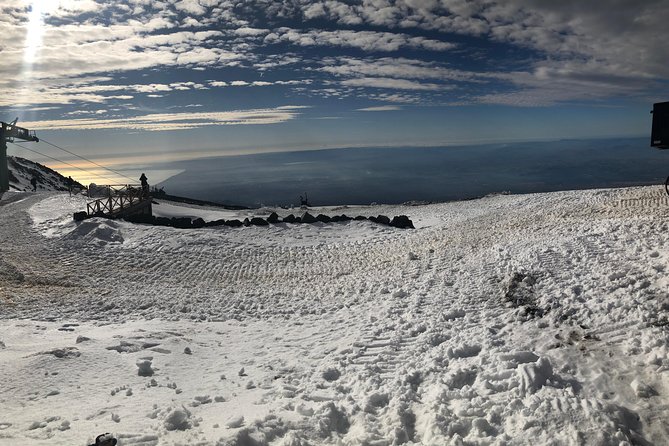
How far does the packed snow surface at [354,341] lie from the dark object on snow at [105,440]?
0.30 metres

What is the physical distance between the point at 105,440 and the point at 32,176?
82.9m

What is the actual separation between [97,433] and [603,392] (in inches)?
314

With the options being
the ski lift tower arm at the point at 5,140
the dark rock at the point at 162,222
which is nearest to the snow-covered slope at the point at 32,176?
the ski lift tower arm at the point at 5,140

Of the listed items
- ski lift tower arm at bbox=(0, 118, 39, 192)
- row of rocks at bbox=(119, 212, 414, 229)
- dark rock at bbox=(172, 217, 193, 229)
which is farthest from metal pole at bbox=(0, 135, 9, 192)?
dark rock at bbox=(172, 217, 193, 229)

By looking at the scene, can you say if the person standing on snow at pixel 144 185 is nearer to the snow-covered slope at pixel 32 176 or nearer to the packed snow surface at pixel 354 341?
the packed snow surface at pixel 354 341

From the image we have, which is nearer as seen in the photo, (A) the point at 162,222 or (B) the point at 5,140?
(A) the point at 162,222

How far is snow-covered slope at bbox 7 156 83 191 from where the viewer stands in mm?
65519

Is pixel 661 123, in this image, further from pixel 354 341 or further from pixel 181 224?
pixel 181 224

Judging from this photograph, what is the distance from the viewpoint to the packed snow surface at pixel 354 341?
21.1 ft

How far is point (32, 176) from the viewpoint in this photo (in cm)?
7138

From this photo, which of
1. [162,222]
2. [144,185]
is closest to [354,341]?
[162,222]

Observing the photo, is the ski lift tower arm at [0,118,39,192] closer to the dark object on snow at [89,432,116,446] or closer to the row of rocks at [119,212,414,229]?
the row of rocks at [119,212,414,229]

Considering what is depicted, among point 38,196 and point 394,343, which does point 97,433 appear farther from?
Result: point 38,196

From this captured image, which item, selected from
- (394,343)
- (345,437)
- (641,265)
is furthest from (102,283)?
(641,265)
